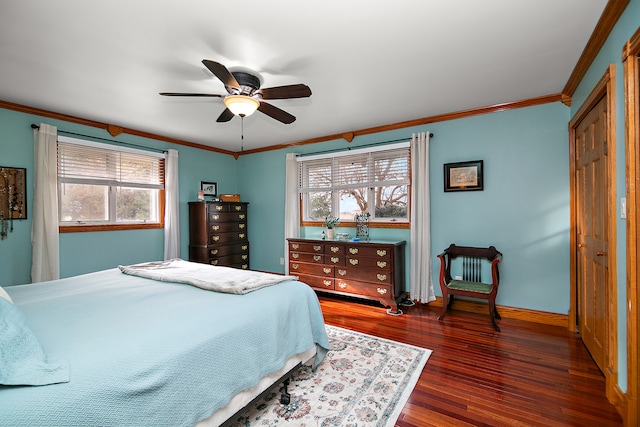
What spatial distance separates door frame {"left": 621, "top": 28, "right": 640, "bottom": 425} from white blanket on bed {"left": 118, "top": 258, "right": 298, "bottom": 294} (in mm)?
→ 2137

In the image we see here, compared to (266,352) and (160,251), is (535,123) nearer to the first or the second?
(266,352)

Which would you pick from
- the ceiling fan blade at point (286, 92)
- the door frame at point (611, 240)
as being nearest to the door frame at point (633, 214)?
the door frame at point (611, 240)

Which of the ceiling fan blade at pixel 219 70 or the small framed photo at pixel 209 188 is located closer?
the ceiling fan blade at pixel 219 70

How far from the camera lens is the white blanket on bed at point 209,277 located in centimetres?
204

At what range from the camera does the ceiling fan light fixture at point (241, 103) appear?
90.2 inches

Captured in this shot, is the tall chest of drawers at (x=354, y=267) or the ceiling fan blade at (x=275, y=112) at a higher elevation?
the ceiling fan blade at (x=275, y=112)

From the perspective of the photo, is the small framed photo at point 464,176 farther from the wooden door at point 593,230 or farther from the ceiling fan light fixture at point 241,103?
the ceiling fan light fixture at point 241,103

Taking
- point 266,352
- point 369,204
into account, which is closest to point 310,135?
point 369,204

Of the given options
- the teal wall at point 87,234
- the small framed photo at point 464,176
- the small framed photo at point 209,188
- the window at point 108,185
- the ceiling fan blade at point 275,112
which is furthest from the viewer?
the small framed photo at point 209,188

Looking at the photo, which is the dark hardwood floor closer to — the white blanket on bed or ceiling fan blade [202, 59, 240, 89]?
the white blanket on bed

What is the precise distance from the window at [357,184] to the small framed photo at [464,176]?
52 centimetres

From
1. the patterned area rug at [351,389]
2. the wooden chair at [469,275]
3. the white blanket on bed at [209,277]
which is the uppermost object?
the white blanket on bed at [209,277]

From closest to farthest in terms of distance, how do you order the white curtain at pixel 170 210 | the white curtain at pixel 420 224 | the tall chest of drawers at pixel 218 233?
1. the white curtain at pixel 420 224
2. the white curtain at pixel 170 210
3. the tall chest of drawers at pixel 218 233

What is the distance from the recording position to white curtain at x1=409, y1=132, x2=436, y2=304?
148 inches
